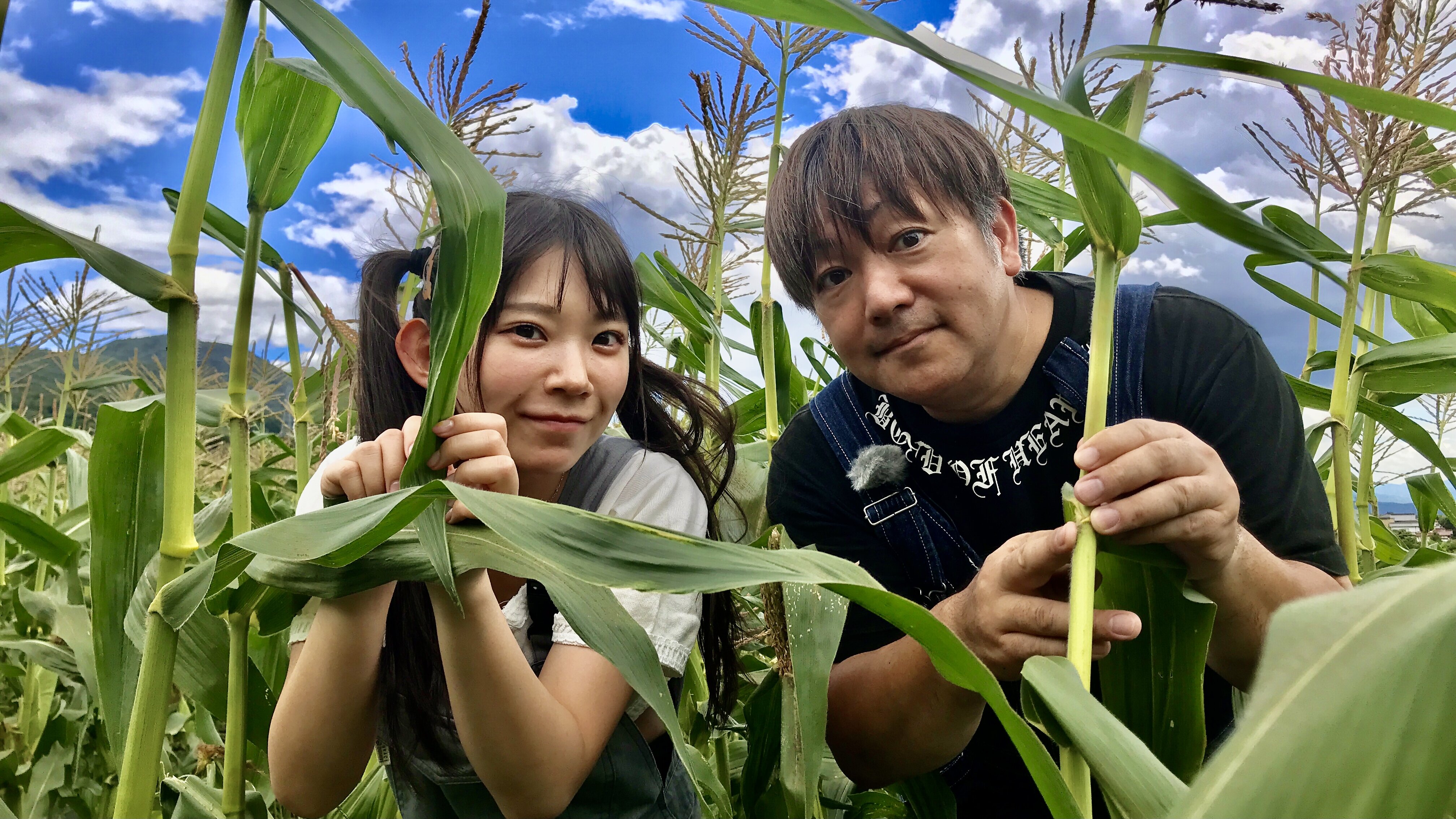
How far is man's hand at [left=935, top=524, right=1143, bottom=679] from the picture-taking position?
627 millimetres

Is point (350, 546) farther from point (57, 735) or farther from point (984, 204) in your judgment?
point (57, 735)

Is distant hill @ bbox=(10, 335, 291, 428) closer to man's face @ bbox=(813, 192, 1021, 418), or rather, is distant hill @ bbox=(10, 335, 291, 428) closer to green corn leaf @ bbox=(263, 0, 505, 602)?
man's face @ bbox=(813, 192, 1021, 418)

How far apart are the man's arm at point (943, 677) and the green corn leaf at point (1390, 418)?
29.3 inches

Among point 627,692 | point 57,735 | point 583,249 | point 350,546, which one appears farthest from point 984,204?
point 57,735

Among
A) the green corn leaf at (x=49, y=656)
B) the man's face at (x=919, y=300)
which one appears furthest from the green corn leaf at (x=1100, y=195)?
the green corn leaf at (x=49, y=656)

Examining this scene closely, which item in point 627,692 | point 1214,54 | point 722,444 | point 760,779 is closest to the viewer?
point 1214,54

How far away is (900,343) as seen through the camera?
100cm

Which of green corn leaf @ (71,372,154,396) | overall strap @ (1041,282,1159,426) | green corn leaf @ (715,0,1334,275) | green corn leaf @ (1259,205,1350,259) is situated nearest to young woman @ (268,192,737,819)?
green corn leaf @ (715,0,1334,275)

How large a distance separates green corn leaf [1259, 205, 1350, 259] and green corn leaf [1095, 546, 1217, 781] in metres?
0.45

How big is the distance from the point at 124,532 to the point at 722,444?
817 millimetres

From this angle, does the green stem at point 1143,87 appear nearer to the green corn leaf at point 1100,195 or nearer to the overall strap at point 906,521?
the green corn leaf at point 1100,195

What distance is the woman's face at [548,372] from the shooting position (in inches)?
36.9

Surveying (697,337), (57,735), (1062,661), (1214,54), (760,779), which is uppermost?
(697,337)

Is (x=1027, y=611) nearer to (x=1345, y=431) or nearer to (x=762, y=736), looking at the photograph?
(x=762, y=736)
